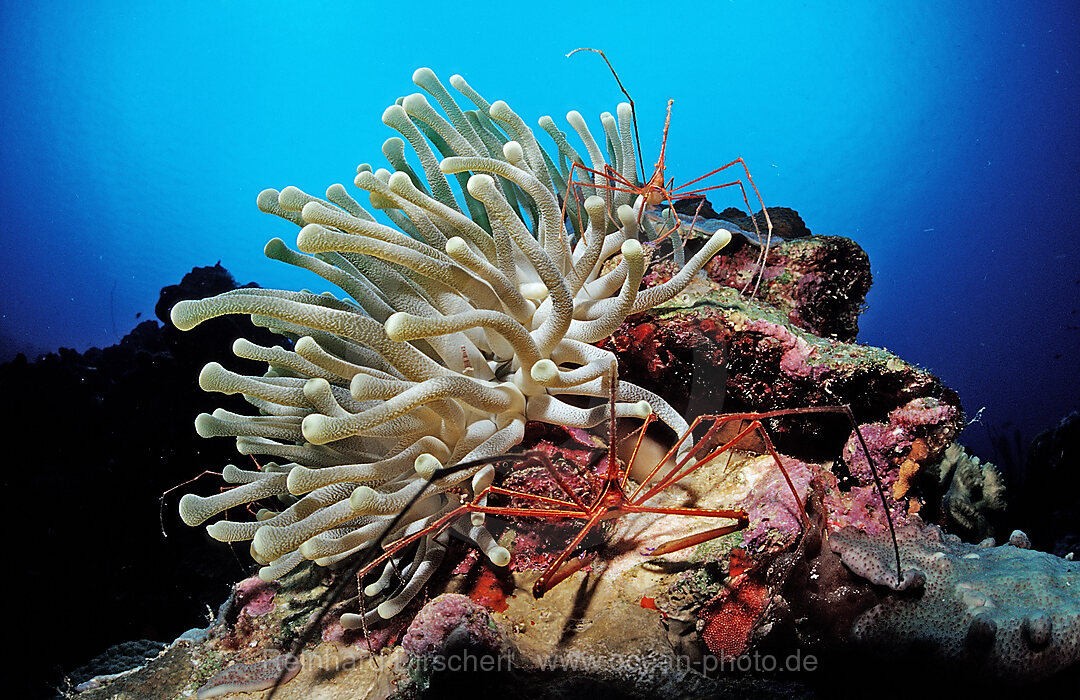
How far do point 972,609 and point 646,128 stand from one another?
30.7m

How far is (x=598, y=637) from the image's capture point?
140 centimetres

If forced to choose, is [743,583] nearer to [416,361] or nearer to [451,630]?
[451,630]

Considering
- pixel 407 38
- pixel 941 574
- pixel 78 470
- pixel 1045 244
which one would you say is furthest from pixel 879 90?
pixel 78 470

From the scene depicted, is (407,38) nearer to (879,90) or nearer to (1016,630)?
(879,90)

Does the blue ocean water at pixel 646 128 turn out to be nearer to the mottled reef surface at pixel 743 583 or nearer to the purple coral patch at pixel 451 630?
the mottled reef surface at pixel 743 583

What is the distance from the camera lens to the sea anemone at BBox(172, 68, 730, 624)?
1.47 meters

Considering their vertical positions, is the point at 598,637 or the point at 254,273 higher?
the point at 254,273

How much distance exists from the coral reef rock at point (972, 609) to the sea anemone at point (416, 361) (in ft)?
2.38

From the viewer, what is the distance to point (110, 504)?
432cm

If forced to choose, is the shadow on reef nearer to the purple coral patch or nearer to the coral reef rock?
the purple coral patch

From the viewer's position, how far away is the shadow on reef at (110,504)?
4129 mm

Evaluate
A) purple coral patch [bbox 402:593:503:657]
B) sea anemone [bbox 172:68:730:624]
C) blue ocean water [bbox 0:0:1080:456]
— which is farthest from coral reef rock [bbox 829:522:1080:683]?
blue ocean water [bbox 0:0:1080:456]

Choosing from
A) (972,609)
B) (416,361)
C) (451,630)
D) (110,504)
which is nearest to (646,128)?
(110,504)

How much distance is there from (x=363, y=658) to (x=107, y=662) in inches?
155
